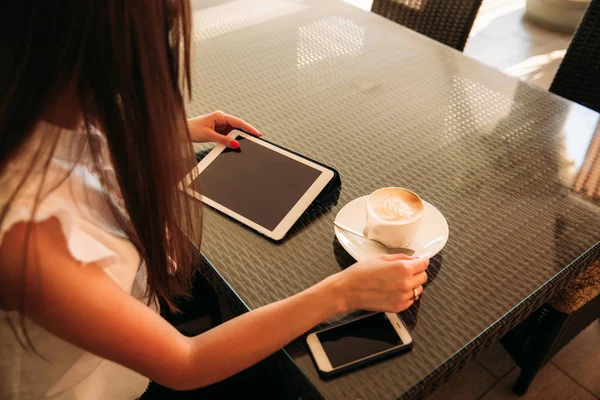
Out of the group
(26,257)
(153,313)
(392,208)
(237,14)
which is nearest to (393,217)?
(392,208)

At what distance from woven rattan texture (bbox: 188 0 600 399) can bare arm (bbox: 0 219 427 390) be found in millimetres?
45

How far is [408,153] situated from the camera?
0.98 m

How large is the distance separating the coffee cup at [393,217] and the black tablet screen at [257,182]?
14 cm

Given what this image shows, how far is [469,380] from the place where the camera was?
4.83ft

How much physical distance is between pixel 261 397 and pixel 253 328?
260 mm

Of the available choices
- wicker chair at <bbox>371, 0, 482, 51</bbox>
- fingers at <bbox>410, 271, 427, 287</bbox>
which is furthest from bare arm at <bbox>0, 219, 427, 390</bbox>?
wicker chair at <bbox>371, 0, 482, 51</bbox>

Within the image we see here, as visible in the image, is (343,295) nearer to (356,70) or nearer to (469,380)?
(356,70)

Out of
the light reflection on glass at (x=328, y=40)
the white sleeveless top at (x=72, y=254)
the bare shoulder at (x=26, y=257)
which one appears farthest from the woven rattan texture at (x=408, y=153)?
the bare shoulder at (x=26, y=257)

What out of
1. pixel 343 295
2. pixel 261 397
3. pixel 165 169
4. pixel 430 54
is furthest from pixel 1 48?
pixel 430 54

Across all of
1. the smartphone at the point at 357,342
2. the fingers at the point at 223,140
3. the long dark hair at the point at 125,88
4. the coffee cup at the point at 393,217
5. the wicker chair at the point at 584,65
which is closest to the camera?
the long dark hair at the point at 125,88

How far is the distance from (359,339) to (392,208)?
0.68ft

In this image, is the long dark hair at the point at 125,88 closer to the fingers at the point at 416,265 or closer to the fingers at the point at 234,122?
the fingers at the point at 234,122

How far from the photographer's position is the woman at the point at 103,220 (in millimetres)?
548

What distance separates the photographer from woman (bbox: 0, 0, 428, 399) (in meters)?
0.55
